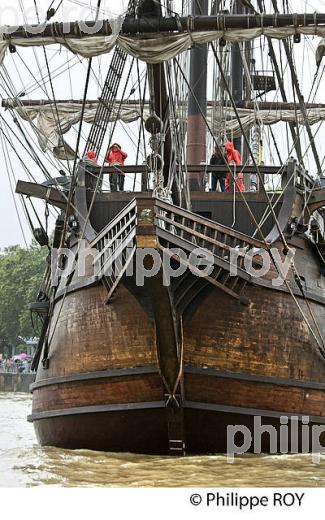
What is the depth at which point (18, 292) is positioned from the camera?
5025 cm

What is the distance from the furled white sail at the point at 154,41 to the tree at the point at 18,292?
36613mm

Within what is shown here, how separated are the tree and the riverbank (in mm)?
3525

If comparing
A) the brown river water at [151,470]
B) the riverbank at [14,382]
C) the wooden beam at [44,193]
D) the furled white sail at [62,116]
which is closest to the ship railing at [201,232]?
the brown river water at [151,470]

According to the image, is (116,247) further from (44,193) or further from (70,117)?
(70,117)

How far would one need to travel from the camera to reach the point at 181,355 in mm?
Answer: 10648

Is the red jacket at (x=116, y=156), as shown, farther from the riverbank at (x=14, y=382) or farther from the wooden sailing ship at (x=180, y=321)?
the riverbank at (x=14, y=382)

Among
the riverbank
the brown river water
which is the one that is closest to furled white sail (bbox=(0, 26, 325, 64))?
the brown river water

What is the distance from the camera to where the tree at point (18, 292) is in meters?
49.1

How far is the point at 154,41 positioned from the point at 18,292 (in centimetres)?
3949

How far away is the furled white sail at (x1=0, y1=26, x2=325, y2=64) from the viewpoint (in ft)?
38.9

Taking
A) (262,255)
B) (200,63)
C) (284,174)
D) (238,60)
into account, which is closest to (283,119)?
(238,60)

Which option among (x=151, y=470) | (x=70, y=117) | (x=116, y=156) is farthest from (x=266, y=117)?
(x=151, y=470)

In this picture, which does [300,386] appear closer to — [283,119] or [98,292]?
[98,292]

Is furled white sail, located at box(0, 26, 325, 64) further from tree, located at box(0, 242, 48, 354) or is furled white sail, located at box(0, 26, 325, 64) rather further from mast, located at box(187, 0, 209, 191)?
tree, located at box(0, 242, 48, 354)
